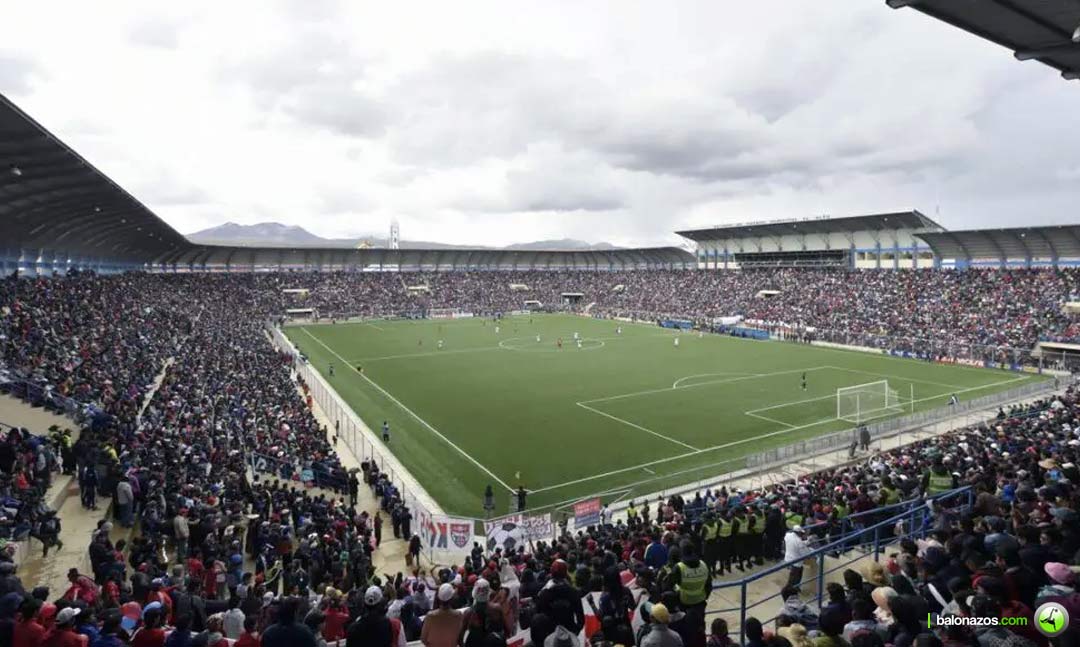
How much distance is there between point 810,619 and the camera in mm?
6562

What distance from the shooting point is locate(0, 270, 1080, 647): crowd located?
5812mm

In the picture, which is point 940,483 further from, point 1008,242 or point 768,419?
point 1008,242

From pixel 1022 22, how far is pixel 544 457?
19422mm

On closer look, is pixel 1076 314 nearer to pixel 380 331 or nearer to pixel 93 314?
pixel 380 331

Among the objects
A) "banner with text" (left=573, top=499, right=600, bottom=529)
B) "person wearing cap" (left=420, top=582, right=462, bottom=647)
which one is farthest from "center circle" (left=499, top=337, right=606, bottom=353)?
"person wearing cap" (left=420, top=582, right=462, bottom=647)

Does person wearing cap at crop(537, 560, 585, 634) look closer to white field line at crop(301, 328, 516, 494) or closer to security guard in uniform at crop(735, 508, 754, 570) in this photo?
security guard in uniform at crop(735, 508, 754, 570)

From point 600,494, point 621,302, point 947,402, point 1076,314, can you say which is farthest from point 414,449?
point 621,302

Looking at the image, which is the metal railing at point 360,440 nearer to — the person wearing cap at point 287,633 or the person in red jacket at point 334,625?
the person in red jacket at point 334,625

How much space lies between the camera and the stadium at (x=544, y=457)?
21.1ft

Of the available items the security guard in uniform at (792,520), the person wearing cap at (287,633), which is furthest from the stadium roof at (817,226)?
the person wearing cap at (287,633)

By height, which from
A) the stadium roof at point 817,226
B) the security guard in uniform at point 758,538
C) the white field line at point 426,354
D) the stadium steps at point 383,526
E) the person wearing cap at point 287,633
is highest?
the stadium roof at point 817,226

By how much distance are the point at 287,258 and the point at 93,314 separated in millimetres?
59805

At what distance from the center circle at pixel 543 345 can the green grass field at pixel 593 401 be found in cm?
19

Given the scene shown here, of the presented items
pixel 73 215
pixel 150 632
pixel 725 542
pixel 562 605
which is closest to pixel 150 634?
pixel 150 632
